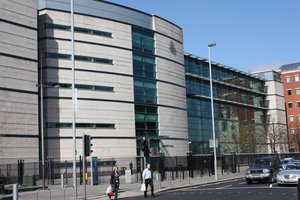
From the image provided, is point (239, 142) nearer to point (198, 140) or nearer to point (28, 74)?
point (198, 140)

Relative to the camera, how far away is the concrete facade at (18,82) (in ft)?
150

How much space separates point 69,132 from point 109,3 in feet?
61.6

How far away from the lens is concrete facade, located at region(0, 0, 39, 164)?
150 ft

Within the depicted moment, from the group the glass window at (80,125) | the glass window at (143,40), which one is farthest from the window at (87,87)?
the glass window at (143,40)

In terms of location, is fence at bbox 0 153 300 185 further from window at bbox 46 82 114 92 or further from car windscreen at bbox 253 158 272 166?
car windscreen at bbox 253 158 272 166

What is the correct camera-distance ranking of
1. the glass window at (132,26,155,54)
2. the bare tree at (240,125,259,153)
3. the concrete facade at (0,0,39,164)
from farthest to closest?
the bare tree at (240,125,259,153)
the glass window at (132,26,155,54)
the concrete facade at (0,0,39,164)

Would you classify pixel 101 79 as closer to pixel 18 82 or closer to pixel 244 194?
pixel 18 82

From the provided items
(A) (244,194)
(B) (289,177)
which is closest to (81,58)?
(B) (289,177)

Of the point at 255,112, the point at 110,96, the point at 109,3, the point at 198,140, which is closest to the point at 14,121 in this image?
the point at 110,96

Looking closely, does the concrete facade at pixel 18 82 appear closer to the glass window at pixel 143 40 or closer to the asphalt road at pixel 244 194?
the glass window at pixel 143 40

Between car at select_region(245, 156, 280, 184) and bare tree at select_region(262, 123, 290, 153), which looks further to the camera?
bare tree at select_region(262, 123, 290, 153)

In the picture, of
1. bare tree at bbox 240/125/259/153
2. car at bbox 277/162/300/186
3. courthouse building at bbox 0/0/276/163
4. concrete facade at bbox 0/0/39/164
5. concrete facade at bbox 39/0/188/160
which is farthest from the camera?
bare tree at bbox 240/125/259/153

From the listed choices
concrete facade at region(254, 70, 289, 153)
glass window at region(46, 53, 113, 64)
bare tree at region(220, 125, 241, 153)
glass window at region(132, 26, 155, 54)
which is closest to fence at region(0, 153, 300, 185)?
glass window at region(46, 53, 113, 64)

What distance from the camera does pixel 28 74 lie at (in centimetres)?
4891
